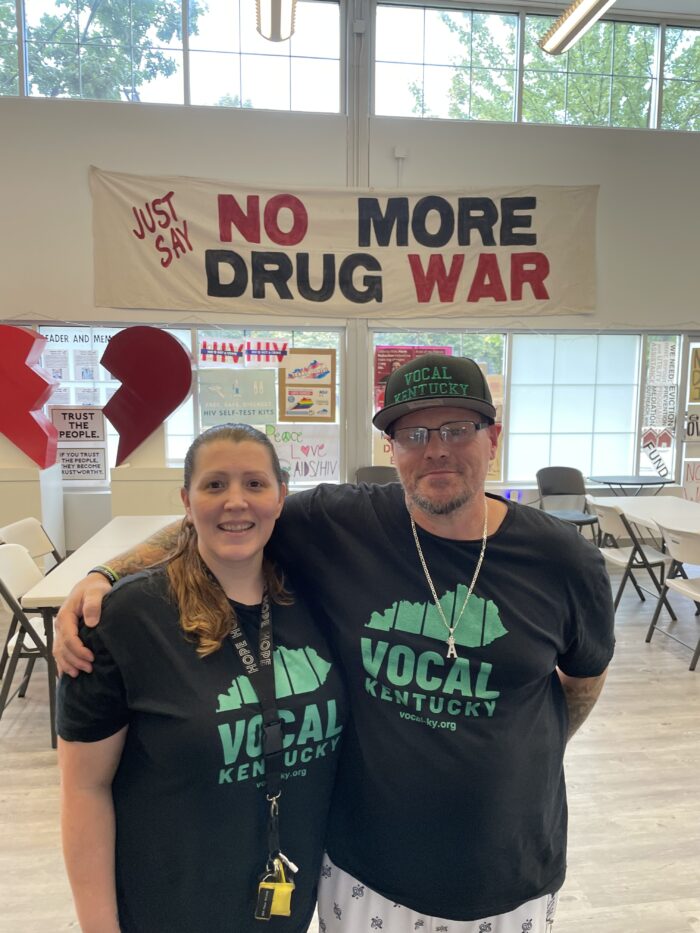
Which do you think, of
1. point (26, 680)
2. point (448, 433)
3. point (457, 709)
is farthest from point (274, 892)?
point (26, 680)

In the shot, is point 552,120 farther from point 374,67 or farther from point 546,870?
point 546,870

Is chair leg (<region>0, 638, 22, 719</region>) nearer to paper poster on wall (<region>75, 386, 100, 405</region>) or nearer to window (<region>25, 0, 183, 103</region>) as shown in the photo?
paper poster on wall (<region>75, 386, 100, 405</region>)

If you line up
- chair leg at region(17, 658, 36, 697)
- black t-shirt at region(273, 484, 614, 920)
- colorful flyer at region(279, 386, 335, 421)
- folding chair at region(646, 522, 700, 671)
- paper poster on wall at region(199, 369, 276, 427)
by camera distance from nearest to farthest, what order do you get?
black t-shirt at region(273, 484, 614, 920)
chair leg at region(17, 658, 36, 697)
folding chair at region(646, 522, 700, 671)
paper poster on wall at region(199, 369, 276, 427)
colorful flyer at region(279, 386, 335, 421)

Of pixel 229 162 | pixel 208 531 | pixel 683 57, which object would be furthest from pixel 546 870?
pixel 683 57

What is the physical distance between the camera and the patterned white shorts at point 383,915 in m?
1.10

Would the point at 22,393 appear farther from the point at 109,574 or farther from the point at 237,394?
the point at 109,574

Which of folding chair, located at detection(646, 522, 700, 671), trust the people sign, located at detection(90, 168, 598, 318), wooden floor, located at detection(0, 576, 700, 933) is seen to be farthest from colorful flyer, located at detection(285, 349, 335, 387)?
wooden floor, located at detection(0, 576, 700, 933)

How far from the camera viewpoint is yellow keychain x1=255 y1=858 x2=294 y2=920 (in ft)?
3.46

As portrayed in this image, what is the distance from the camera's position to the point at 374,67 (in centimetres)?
562

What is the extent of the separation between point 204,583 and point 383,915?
716 mm

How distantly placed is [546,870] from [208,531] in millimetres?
888

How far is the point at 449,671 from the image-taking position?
1080 mm

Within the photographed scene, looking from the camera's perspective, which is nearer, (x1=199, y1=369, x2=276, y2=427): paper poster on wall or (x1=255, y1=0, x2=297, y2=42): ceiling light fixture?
(x1=255, y1=0, x2=297, y2=42): ceiling light fixture

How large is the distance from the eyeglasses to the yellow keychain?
783mm
